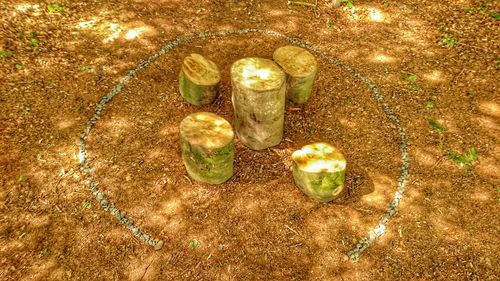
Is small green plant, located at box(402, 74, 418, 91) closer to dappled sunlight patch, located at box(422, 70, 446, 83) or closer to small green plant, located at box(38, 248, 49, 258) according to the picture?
dappled sunlight patch, located at box(422, 70, 446, 83)

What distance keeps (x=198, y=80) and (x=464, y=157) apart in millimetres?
4102

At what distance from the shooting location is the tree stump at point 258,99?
13.5 feet

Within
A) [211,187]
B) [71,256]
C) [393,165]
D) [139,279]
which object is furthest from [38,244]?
[393,165]

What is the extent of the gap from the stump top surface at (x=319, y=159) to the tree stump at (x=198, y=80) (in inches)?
65.2

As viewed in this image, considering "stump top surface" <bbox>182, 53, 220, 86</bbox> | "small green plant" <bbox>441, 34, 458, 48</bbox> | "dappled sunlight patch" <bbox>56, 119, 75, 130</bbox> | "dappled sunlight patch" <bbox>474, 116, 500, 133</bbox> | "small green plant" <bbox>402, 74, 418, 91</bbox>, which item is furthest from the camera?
"small green plant" <bbox>441, 34, 458, 48</bbox>

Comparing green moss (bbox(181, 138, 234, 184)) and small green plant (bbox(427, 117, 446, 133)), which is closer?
green moss (bbox(181, 138, 234, 184))

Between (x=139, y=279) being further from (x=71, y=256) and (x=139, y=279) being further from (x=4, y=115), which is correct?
(x=4, y=115)

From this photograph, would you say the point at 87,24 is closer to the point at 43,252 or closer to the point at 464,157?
the point at 43,252

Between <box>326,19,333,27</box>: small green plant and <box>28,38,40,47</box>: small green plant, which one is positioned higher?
<box>28,38,40,47</box>: small green plant

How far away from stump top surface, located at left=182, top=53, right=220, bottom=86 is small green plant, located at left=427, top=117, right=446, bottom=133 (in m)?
3.48

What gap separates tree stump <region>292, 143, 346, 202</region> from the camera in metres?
4.01

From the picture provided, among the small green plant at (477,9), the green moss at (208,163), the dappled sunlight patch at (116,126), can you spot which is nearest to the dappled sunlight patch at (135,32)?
the dappled sunlight patch at (116,126)

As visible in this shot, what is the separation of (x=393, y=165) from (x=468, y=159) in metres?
1.16

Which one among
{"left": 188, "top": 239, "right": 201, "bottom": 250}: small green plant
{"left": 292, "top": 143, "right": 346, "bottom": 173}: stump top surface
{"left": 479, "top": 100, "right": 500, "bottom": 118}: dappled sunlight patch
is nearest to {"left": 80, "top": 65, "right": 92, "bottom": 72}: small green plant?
{"left": 188, "top": 239, "right": 201, "bottom": 250}: small green plant
